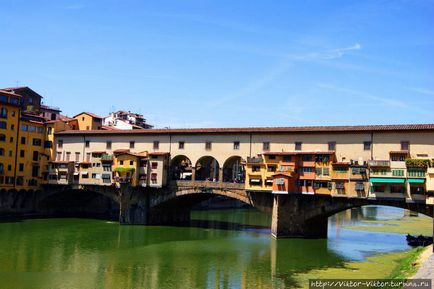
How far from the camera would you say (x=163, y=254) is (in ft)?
138

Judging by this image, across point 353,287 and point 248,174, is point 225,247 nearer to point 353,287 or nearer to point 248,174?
point 248,174

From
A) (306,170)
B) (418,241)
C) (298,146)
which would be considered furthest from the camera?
(298,146)

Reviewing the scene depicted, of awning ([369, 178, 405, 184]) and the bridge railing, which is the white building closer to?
the bridge railing

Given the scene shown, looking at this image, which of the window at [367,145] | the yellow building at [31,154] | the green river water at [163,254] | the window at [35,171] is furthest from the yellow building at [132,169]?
the window at [367,145]

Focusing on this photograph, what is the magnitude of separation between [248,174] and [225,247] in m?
10.5

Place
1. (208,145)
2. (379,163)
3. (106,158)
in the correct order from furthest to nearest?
(106,158), (208,145), (379,163)

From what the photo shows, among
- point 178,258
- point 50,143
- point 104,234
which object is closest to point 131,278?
point 178,258

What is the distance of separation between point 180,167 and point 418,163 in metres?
39.0

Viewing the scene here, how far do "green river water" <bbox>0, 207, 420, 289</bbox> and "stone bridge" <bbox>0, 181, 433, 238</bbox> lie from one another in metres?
2.29

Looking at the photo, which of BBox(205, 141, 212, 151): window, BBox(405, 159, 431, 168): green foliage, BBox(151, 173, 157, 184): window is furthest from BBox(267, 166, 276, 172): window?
BBox(151, 173, 157, 184): window

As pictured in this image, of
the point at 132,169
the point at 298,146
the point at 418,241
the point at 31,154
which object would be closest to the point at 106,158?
the point at 132,169

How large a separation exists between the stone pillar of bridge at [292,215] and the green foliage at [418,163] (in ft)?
36.2

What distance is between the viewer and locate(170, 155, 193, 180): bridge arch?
62.3m

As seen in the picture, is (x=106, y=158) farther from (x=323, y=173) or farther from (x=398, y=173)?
(x=398, y=173)
